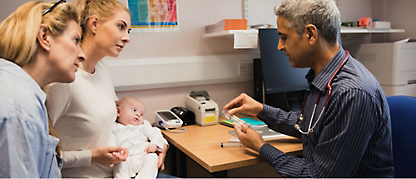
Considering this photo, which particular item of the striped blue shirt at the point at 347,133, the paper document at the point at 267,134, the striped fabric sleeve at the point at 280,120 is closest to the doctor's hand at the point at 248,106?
the striped fabric sleeve at the point at 280,120

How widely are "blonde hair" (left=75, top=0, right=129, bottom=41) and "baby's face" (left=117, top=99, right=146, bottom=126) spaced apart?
0.55 meters

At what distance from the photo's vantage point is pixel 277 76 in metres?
2.16

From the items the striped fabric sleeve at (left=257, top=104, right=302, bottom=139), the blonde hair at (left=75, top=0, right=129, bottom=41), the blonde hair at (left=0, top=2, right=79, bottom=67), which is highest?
the blonde hair at (left=75, top=0, right=129, bottom=41)

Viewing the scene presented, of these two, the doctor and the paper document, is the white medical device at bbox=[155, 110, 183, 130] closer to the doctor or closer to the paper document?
the paper document

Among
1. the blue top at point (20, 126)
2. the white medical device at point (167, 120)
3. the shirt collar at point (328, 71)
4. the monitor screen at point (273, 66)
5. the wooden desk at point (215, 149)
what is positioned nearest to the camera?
the blue top at point (20, 126)

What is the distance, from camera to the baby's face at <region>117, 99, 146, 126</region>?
185 cm

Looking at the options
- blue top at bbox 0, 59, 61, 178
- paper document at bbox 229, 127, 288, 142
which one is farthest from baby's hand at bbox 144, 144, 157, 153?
blue top at bbox 0, 59, 61, 178

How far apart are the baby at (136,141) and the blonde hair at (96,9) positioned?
0.54 metres

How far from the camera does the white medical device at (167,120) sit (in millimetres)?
1973

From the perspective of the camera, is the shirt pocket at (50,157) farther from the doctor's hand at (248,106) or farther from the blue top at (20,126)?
the doctor's hand at (248,106)

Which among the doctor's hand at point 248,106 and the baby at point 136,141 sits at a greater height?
the doctor's hand at point 248,106

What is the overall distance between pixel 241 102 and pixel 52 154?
3.39 ft

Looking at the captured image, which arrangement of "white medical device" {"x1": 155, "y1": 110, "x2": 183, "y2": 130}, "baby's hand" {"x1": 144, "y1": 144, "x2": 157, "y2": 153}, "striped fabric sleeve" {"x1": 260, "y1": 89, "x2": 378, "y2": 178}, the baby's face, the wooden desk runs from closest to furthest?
"striped fabric sleeve" {"x1": 260, "y1": 89, "x2": 378, "y2": 178}
the wooden desk
"baby's hand" {"x1": 144, "y1": 144, "x2": 157, "y2": 153}
the baby's face
"white medical device" {"x1": 155, "y1": 110, "x2": 183, "y2": 130}

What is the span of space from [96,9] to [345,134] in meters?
1.17
